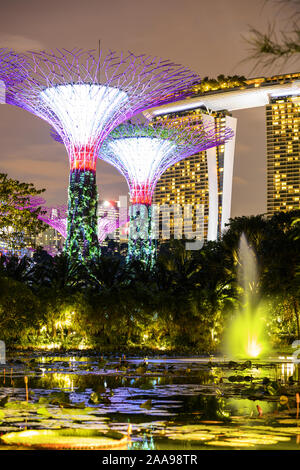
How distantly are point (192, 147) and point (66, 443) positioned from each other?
3326 centimetres

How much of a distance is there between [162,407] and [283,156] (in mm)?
115752

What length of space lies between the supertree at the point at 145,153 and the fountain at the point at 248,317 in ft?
33.9

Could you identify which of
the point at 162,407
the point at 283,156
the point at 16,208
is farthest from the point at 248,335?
the point at 283,156

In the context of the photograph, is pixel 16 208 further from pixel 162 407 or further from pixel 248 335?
pixel 162 407

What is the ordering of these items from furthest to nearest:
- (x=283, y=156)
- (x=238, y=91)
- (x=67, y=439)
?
1. (x=283, y=156)
2. (x=238, y=91)
3. (x=67, y=439)

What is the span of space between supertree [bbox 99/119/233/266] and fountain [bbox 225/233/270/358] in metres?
10.3

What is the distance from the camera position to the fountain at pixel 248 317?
97.5 ft

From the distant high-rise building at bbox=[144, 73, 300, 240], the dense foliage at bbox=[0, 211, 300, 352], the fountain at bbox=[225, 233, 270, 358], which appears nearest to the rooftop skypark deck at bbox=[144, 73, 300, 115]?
the distant high-rise building at bbox=[144, 73, 300, 240]

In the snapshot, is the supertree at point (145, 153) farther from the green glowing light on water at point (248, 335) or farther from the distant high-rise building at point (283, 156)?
the distant high-rise building at point (283, 156)

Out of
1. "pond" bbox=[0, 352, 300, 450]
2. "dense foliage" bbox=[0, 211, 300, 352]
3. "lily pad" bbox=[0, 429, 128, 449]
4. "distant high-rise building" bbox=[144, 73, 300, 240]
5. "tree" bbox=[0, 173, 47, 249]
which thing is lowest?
"pond" bbox=[0, 352, 300, 450]

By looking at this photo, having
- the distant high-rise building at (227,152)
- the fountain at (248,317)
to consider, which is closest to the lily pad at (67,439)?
the fountain at (248,317)

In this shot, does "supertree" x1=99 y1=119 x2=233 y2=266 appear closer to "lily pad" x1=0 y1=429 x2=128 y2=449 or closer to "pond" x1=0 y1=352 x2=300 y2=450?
"pond" x1=0 y1=352 x2=300 y2=450

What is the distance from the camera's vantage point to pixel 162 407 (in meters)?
11.4

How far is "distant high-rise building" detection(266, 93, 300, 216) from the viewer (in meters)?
121
